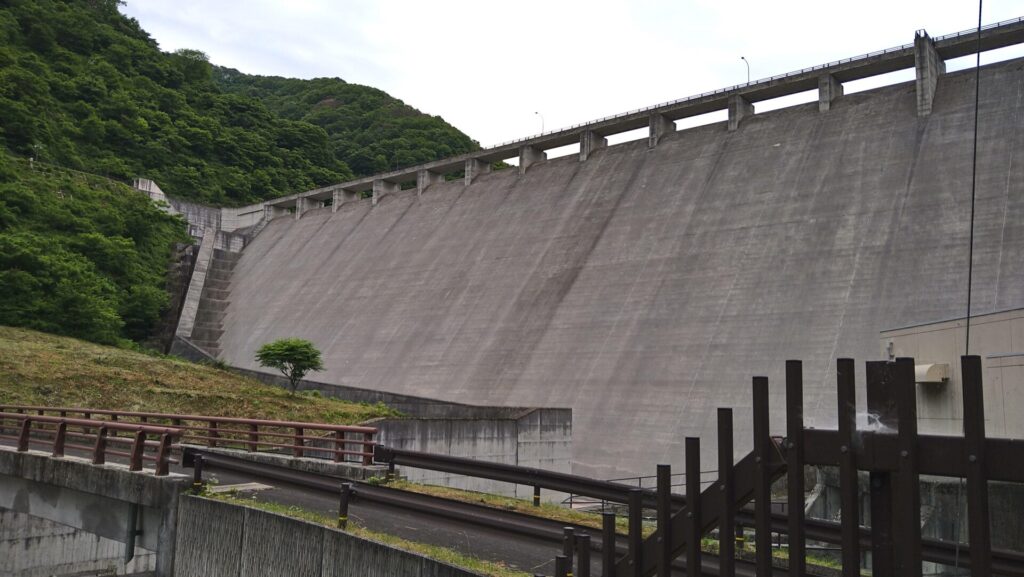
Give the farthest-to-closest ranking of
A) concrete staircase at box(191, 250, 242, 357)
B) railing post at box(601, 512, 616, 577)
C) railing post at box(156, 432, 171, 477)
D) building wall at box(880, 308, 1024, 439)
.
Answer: concrete staircase at box(191, 250, 242, 357) → building wall at box(880, 308, 1024, 439) → railing post at box(156, 432, 171, 477) → railing post at box(601, 512, 616, 577)

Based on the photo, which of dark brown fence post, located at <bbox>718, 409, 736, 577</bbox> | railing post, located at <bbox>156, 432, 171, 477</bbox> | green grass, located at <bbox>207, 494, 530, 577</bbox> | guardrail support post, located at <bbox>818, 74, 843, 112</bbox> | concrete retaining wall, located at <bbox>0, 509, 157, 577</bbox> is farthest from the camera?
guardrail support post, located at <bbox>818, 74, 843, 112</bbox>

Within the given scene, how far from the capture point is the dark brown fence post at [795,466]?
12.0ft

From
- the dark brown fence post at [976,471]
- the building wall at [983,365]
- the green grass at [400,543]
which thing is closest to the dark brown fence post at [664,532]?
the dark brown fence post at [976,471]

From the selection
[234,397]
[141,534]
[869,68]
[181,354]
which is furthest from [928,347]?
[181,354]

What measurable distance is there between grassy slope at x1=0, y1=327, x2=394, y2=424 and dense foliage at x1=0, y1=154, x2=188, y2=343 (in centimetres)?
769

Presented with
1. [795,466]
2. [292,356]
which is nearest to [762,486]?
[795,466]

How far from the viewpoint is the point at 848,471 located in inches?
139

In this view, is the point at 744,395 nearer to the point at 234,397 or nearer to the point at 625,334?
the point at 625,334

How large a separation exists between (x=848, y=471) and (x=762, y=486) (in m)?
0.46

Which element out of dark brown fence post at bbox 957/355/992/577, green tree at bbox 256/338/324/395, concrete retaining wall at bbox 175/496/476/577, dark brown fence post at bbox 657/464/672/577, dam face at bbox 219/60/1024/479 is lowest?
concrete retaining wall at bbox 175/496/476/577

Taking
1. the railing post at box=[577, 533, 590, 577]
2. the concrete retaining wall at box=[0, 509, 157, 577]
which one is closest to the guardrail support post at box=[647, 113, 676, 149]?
the concrete retaining wall at box=[0, 509, 157, 577]

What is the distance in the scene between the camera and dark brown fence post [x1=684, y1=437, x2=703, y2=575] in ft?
13.4

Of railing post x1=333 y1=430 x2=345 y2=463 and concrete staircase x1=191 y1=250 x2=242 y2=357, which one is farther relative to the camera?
concrete staircase x1=191 y1=250 x2=242 y2=357

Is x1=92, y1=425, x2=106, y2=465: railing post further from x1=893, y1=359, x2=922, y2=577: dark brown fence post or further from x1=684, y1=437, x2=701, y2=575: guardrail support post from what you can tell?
x1=893, y1=359, x2=922, y2=577: dark brown fence post
